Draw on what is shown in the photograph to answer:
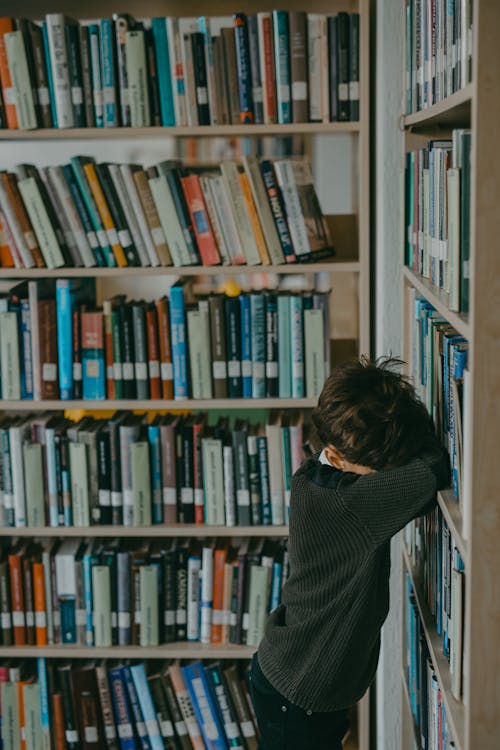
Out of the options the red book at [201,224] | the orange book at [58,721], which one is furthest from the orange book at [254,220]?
the orange book at [58,721]

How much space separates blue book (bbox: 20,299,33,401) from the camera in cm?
244

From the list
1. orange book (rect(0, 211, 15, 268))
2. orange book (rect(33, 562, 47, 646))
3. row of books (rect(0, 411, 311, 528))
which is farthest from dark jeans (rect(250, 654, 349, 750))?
orange book (rect(0, 211, 15, 268))

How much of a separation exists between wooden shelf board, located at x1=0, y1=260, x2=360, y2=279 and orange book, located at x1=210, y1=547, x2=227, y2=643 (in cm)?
75

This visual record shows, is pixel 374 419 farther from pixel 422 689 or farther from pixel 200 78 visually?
pixel 200 78

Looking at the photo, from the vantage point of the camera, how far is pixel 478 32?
1151 mm

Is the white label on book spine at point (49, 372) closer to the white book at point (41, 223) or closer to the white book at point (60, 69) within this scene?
the white book at point (41, 223)

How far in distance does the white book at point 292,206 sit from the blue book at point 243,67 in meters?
0.14

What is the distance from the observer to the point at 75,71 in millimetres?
2326

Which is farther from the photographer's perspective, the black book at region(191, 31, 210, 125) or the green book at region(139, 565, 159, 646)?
the green book at region(139, 565, 159, 646)

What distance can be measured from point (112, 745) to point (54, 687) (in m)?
0.23

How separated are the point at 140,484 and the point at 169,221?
0.69 m

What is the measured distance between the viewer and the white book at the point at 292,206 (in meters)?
2.33

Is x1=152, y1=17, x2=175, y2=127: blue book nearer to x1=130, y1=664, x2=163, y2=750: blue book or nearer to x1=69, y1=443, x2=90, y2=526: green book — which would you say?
x1=69, y1=443, x2=90, y2=526: green book

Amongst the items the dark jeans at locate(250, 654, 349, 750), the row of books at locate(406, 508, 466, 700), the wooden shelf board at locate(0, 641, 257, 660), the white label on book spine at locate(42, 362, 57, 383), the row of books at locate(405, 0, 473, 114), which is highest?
the row of books at locate(405, 0, 473, 114)
